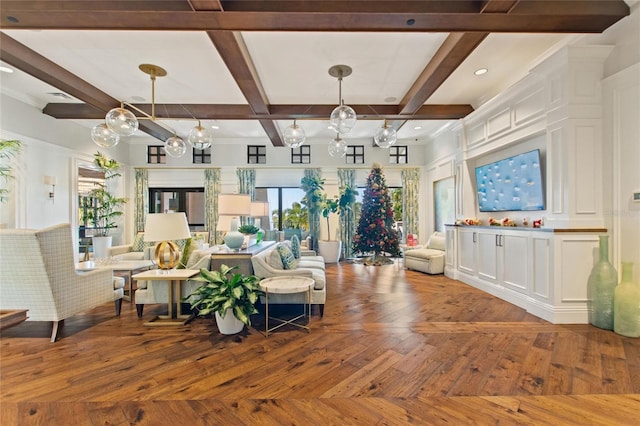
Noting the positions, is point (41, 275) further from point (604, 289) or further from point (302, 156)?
point (302, 156)

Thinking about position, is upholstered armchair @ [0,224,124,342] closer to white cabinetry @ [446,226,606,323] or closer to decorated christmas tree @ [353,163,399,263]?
white cabinetry @ [446,226,606,323]

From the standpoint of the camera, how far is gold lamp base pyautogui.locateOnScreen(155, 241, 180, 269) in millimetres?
3551

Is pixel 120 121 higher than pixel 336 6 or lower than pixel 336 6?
lower

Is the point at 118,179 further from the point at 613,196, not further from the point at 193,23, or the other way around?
the point at 613,196

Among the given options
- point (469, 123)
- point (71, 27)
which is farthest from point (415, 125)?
point (71, 27)

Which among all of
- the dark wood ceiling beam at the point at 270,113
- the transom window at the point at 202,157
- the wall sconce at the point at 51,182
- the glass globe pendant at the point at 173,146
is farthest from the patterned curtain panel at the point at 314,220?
the wall sconce at the point at 51,182

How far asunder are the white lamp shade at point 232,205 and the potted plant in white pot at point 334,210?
4194mm

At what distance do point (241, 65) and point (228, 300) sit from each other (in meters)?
2.70

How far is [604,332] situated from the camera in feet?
10.1

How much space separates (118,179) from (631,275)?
970cm

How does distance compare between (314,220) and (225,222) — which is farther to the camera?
(314,220)

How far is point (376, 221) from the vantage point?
7555 millimetres

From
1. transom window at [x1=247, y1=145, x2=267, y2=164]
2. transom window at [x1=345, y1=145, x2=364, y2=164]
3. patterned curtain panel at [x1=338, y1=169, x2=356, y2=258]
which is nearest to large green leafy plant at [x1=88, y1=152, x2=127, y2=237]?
→ transom window at [x1=247, y1=145, x2=267, y2=164]

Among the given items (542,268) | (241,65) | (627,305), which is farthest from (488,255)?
(241,65)
